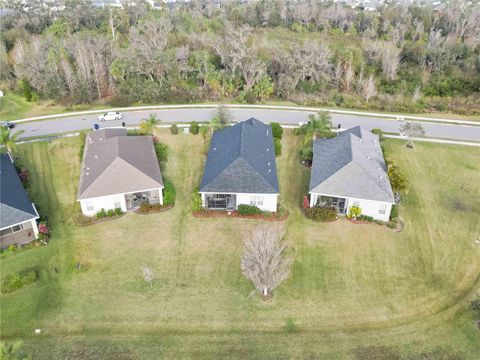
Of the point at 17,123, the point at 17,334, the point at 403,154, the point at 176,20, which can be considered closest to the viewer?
the point at 17,334

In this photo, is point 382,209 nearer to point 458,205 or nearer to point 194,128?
point 458,205

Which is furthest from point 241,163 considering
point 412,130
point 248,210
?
point 412,130

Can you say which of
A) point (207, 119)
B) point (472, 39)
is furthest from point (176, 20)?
point (472, 39)

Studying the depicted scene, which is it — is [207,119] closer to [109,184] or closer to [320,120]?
[320,120]

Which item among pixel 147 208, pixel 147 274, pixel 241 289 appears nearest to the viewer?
pixel 147 274

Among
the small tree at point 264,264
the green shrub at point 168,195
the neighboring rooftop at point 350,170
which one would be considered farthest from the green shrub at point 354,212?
the green shrub at point 168,195
